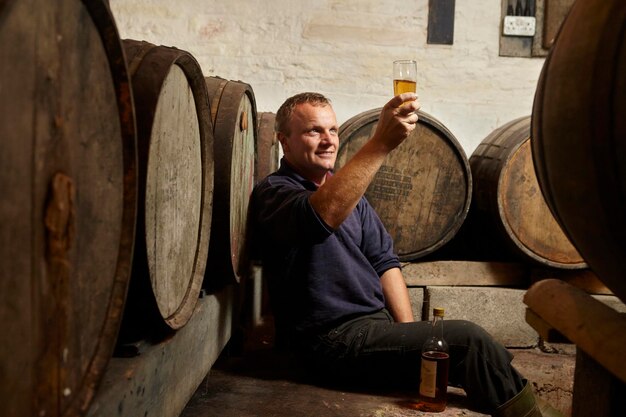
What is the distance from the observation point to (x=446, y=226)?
3.92 meters

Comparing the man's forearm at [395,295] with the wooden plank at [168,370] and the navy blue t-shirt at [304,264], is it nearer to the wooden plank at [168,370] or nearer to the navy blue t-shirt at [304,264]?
the navy blue t-shirt at [304,264]

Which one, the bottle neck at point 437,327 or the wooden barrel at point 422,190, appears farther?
the wooden barrel at point 422,190

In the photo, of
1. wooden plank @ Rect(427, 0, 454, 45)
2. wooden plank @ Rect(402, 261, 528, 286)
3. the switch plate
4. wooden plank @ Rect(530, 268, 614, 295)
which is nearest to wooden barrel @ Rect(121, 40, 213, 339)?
wooden plank @ Rect(402, 261, 528, 286)

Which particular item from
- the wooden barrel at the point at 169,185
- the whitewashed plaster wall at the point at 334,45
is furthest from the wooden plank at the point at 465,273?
the wooden barrel at the point at 169,185

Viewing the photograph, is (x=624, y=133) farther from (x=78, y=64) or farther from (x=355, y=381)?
(x=355, y=381)

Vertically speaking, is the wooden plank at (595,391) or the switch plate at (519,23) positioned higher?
the switch plate at (519,23)

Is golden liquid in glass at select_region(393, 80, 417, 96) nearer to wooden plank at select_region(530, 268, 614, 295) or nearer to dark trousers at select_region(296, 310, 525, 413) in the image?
dark trousers at select_region(296, 310, 525, 413)

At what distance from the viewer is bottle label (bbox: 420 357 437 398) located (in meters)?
2.58

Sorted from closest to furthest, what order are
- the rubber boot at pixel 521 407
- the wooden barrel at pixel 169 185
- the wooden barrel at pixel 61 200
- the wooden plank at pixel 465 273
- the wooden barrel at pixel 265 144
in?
the wooden barrel at pixel 61 200 → the wooden barrel at pixel 169 185 → the rubber boot at pixel 521 407 → the wooden barrel at pixel 265 144 → the wooden plank at pixel 465 273

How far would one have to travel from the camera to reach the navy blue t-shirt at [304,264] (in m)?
2.74

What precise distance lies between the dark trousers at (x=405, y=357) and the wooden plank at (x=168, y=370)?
0.44 metres

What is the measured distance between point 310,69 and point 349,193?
2.57 metres

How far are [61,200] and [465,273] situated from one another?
336 centimetres

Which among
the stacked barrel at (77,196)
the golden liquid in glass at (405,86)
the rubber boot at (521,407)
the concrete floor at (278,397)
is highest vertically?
the golden liquid in glass at (405,86)
